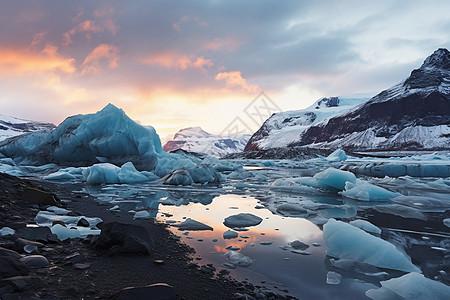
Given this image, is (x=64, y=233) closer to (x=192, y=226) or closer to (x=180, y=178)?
(x=192, y=226)

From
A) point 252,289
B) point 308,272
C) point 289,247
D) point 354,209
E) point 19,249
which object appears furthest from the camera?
point 354,209

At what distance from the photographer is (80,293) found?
1.77m

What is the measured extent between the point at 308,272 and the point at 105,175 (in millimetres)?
10032

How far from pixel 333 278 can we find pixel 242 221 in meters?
1.97

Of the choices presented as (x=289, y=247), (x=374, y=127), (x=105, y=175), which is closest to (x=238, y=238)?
(x=289, y=247)

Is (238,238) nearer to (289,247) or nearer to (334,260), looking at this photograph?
(289,247)

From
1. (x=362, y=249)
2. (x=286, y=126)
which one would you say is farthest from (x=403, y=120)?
(x=362, y=249)

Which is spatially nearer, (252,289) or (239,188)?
(252,289)

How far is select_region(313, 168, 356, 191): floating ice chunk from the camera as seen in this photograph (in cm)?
793

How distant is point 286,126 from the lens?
144 m

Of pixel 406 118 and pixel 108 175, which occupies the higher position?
pixel 406 118

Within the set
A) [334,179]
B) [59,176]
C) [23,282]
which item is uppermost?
[334,179]

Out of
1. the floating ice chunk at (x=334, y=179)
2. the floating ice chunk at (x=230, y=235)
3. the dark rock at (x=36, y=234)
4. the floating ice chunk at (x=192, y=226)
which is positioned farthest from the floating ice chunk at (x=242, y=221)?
the floating ice chunk at (x=334, y=179)

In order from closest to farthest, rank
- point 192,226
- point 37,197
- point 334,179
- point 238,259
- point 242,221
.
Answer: point 238,259, point 192,226, point 242,221, point 37,197, point 334,179
